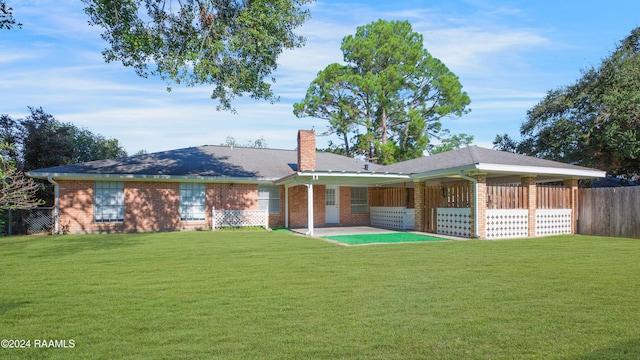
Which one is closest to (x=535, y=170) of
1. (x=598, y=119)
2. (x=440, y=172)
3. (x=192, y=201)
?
(x=440, y=172)

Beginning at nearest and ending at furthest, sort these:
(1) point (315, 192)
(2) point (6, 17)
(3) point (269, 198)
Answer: (2) point (6, 17) < (3) point (269, 198) < (1) point (315, 192)

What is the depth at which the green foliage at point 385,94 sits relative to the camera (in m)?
31.8

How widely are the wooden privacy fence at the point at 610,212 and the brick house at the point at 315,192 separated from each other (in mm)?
469

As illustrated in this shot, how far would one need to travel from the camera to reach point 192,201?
18.3 meters

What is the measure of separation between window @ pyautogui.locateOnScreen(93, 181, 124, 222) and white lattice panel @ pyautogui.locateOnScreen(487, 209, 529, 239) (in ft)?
48.9

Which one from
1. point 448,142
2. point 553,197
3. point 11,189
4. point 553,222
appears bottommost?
point 553,222

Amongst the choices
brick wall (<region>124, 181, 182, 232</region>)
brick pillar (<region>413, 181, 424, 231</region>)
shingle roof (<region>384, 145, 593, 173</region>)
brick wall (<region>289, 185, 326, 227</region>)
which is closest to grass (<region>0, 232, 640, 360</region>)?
shingle roof (<region>384, 145, 593, 173</region>)

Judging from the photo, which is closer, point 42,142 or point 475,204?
point 475,204

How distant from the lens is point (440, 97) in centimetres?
3369

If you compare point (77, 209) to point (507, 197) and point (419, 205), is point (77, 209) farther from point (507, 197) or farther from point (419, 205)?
point (507, 197)

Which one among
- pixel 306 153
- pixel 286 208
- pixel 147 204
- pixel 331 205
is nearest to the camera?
pixel 306 153

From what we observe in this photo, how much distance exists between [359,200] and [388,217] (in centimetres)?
233

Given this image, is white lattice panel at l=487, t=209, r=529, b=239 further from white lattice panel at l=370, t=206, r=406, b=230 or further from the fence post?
the fence post

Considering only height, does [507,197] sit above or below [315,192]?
below
